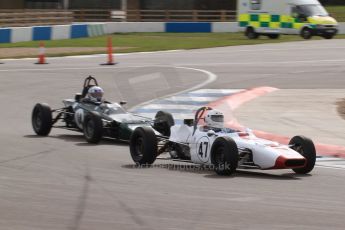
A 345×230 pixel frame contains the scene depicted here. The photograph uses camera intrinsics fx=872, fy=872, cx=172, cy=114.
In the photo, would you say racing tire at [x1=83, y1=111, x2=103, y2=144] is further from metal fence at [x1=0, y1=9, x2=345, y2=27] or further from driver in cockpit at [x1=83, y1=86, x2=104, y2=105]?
metal fence at [x1=0, y1=9, x2=345, y2=27]

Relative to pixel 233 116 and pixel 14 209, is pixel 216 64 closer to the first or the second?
pixel 233 116

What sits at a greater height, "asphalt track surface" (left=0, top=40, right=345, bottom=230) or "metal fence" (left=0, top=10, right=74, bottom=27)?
"metal fence" (left=0, top=10, right=74, bottom=27)

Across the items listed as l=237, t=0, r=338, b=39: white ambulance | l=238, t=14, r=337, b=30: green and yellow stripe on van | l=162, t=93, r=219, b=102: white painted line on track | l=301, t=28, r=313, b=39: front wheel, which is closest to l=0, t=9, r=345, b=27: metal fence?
l=237, t=0, r=338, b=39: white ambulance

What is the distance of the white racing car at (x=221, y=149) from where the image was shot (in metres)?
9.40

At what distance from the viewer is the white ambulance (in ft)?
127

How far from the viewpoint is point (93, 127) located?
1248 cm

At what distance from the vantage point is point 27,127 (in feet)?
48.6

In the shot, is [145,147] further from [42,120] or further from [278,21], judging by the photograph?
[278,21]

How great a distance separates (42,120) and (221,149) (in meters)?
4.77

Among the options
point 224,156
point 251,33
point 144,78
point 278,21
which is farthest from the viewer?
point 251,33

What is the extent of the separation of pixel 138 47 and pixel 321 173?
24293 millimetres

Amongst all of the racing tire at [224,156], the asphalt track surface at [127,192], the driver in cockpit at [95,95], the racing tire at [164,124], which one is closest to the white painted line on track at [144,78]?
the asphalt track surface at [127,192]

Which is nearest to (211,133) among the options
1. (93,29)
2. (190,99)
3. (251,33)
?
(190,99)

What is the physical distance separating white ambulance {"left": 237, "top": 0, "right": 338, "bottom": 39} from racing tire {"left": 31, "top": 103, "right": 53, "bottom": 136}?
2614 cm
